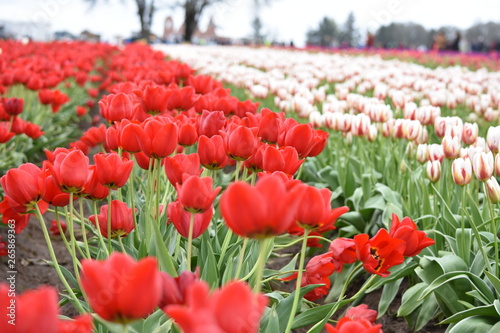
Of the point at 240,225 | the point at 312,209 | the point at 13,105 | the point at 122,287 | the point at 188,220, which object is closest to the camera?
the point at 122,287

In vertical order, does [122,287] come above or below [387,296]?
above

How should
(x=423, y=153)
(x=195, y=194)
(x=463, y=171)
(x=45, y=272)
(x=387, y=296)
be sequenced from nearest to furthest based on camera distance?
1. (x=195, y=194)
2. (x=463, y=171)
3. (x=387, y=296)
4. (x=423, y=153)
5. (x=45, y=272)

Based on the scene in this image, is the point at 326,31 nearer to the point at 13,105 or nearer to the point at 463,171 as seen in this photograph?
the point at 13,105

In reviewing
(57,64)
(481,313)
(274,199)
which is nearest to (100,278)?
(274,199)

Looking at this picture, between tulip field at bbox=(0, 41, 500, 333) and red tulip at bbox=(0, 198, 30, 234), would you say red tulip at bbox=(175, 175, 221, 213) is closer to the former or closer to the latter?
tulip field at bbox=(0, 41, 500, 333)

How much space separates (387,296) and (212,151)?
1.31 m

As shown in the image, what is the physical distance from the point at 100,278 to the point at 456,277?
69.2 inches

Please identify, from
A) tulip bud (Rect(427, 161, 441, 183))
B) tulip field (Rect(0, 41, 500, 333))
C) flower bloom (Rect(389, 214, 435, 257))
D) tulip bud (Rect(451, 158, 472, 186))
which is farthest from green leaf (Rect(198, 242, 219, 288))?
tulip bud (Rect(427, 161, 441, 183))

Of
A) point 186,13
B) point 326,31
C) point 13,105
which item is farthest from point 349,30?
point 13,105

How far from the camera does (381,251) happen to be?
1.49 m

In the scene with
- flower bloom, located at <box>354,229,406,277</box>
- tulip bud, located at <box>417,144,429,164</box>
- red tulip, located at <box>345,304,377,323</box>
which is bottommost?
red tulip, located at <box>345,304,377,323</box>

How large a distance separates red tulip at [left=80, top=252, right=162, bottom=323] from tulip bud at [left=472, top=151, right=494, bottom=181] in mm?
1490

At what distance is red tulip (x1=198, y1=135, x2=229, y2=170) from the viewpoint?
153cm

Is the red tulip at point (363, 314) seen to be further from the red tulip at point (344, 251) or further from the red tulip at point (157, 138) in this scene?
the red tulip at point (157, 138)
